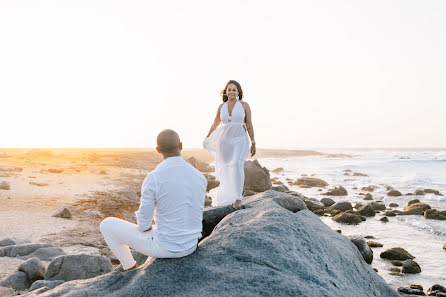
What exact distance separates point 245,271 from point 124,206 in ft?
49.6

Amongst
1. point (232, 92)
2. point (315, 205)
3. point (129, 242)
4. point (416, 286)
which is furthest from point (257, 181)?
point (129, 242)

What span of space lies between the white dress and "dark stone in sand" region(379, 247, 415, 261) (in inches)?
236

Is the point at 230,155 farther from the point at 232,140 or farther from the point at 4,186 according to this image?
the point at 4,186

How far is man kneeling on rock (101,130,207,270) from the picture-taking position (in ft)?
13.3

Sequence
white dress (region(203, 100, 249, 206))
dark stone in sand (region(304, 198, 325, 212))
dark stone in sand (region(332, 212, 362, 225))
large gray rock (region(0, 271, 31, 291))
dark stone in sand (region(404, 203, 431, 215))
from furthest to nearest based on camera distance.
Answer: dark stone in sand (region(304, 198, 325, 212)), dark stone in sand (region(404, 203, 431, 215)), dark stone in sand (region(332, 212, 362, 225)), white dress (region(203, 100, 249, 206)), large gray rock (region(0, 271, 31, 291))

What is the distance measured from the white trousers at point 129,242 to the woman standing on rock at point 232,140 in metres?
3.40

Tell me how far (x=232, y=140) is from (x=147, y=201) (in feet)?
13.2

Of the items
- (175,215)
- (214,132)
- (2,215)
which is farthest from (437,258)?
(2,215)

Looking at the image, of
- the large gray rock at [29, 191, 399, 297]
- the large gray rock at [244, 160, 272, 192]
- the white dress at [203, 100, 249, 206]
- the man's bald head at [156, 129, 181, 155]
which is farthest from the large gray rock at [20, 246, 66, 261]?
the large gray rock at [244, 160, 272, 192]

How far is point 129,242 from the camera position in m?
4.34

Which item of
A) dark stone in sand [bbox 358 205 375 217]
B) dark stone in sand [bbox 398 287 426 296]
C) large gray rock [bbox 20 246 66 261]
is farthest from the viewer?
dark stone in sand [bbox 358 205 375 217]

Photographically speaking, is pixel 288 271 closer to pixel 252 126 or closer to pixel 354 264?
pixel 354 264

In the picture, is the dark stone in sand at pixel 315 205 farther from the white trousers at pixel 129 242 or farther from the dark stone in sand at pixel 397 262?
the white trousers at pixel 129 242

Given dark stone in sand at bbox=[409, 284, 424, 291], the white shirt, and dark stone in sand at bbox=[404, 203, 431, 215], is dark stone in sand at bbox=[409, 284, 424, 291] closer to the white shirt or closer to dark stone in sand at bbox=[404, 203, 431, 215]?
the white shirt
